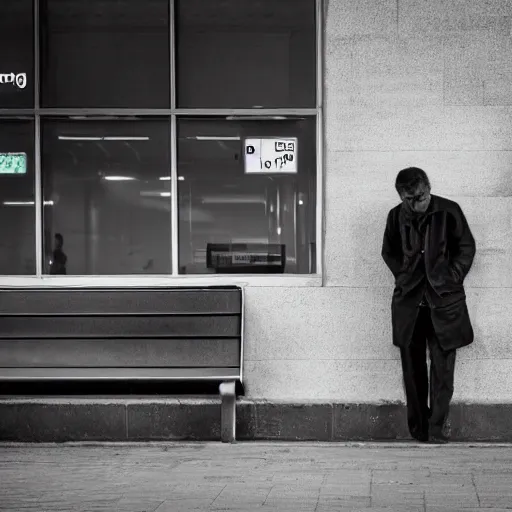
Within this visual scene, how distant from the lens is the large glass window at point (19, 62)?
9812 mm

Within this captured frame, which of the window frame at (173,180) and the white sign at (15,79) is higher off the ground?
the white sign at (15,79)

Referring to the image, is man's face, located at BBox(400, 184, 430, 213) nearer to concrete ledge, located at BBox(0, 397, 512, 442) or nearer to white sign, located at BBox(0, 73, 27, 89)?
concrete ledge, located at BBox(0, 397, 512, 442)

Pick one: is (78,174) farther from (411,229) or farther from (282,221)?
(411,229)

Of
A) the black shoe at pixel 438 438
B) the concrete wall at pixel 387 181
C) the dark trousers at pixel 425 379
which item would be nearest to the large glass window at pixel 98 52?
the concrete wall at pixel 387 181

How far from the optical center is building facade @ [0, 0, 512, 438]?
9523 millimetres

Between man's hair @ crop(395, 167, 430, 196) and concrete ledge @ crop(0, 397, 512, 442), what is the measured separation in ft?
6.05

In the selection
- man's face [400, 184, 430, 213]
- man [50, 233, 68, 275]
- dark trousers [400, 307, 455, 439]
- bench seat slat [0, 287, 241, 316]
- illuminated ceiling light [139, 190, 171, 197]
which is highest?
illuminated ceiling light [139, 190, 171, 197]

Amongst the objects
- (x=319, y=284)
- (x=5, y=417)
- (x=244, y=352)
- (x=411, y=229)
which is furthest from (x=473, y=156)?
(x=5, y=417)

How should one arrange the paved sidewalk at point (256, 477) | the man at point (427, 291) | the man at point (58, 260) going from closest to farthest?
the paved sidewalk at point (256, 477)
the man at point (427, 291)
the man at point (58, 260)

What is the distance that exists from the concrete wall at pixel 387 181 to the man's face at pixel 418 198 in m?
→ 0.62

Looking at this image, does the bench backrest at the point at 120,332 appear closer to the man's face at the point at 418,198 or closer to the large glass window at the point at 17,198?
the large glass window at the point at 17,198

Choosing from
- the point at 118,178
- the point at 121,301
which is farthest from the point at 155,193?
the point at 121,301

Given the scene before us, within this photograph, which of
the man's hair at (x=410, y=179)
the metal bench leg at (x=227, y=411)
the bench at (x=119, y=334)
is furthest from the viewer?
the bench at (x=119, y=334)

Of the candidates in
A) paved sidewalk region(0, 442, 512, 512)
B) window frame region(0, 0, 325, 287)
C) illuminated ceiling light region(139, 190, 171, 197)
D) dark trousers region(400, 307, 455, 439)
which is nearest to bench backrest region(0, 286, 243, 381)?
window frame region(0, 0, 325, 287)
